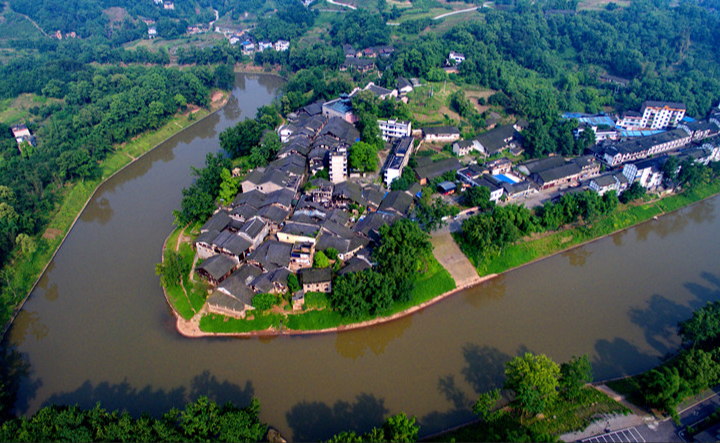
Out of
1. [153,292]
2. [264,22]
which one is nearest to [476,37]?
[264,22]

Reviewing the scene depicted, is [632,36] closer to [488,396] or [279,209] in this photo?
[279,209]

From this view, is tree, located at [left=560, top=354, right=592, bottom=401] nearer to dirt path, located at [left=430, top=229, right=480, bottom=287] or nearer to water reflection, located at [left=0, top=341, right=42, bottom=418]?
dirt path, located at [left=430, top=229, right=480, bottom=287]

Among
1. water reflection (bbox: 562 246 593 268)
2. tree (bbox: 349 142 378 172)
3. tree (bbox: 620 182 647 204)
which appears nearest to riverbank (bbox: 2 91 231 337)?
tree (bbox: 349 142 378 172)

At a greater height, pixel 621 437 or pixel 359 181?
pixel 359 181

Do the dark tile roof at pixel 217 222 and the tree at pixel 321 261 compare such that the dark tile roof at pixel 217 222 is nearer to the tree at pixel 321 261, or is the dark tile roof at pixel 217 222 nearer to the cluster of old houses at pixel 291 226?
the cluster of old houses at pixel 291 226

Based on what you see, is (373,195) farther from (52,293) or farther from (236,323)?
(52,293)

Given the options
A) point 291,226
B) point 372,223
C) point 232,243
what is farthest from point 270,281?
point 372,223

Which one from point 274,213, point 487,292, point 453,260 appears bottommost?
point 487,292
